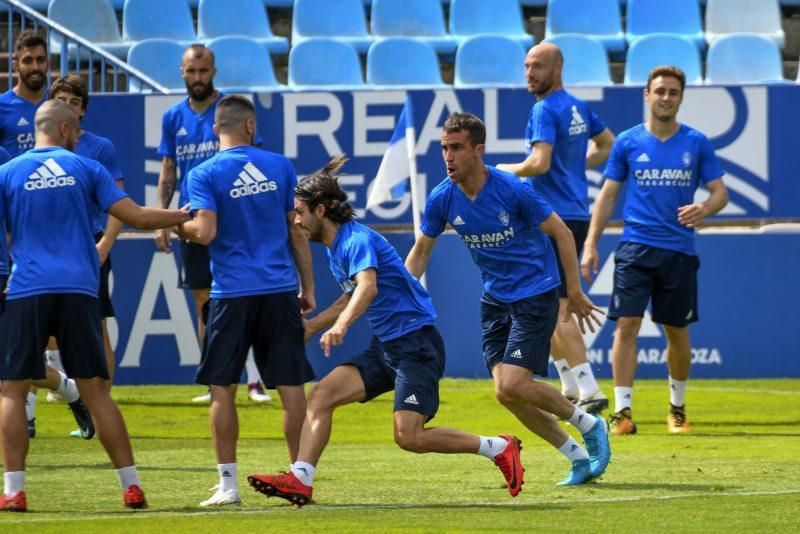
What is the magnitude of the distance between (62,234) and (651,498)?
300 centimetres

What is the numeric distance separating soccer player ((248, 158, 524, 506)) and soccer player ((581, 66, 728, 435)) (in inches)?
122

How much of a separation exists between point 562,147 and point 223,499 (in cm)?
451

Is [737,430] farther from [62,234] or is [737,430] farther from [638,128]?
[62,234]

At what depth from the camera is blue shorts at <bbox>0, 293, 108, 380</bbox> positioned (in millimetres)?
7445

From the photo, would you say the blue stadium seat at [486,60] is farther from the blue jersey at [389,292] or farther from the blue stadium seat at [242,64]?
the blue jersey at [389,292]

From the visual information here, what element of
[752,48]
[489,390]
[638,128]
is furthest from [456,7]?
[638,128]

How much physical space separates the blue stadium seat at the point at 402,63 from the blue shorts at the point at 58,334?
32.1 ft

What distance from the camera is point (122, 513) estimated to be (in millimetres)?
7297

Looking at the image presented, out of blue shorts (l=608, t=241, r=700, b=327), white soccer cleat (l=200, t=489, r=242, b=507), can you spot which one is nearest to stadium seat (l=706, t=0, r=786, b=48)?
blue shorts (l=608, t=241, r=700, b=327)

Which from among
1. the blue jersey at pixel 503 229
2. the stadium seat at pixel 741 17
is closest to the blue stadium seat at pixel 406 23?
the stadium seat at pixel 741 17

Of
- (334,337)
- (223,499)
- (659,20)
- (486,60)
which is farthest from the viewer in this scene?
(659,20)

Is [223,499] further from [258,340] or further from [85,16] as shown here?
[85,16]

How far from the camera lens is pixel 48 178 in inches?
294

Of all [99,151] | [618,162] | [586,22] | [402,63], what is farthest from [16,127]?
[586,22]
